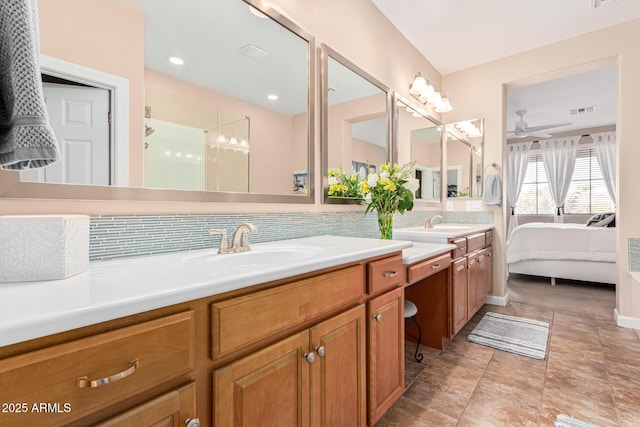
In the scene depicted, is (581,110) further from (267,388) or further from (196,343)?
(196,343)

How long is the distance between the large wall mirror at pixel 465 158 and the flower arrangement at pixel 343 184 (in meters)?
1.91

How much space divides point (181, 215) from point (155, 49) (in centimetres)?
63

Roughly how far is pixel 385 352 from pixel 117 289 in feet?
3.64

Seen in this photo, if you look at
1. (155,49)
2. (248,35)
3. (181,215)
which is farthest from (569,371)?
(155,49)

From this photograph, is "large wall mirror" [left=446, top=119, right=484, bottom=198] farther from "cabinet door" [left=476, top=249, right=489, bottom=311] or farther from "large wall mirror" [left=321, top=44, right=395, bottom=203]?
"large wall mirror" [left=321, top=44, right=395, bottom=203]

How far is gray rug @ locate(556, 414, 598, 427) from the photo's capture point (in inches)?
56.2

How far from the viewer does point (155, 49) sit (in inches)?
45.3

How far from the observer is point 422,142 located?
10.2ft

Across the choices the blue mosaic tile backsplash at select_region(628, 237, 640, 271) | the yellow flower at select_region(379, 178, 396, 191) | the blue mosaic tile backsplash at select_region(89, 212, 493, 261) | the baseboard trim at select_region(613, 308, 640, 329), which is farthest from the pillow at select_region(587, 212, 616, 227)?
the blue mosaic tile backsplash at select_region(89, 212, 493, 261)

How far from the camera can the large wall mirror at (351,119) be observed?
190cm

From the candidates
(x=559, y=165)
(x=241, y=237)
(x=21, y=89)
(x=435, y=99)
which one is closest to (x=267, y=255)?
(x=241, y=237)

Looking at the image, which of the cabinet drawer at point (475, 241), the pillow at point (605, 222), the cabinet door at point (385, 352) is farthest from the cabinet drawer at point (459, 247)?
the pillow at point (605, 222)

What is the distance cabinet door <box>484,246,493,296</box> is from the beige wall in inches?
4.5

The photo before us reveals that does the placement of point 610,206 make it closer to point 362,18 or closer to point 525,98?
point 525,98
